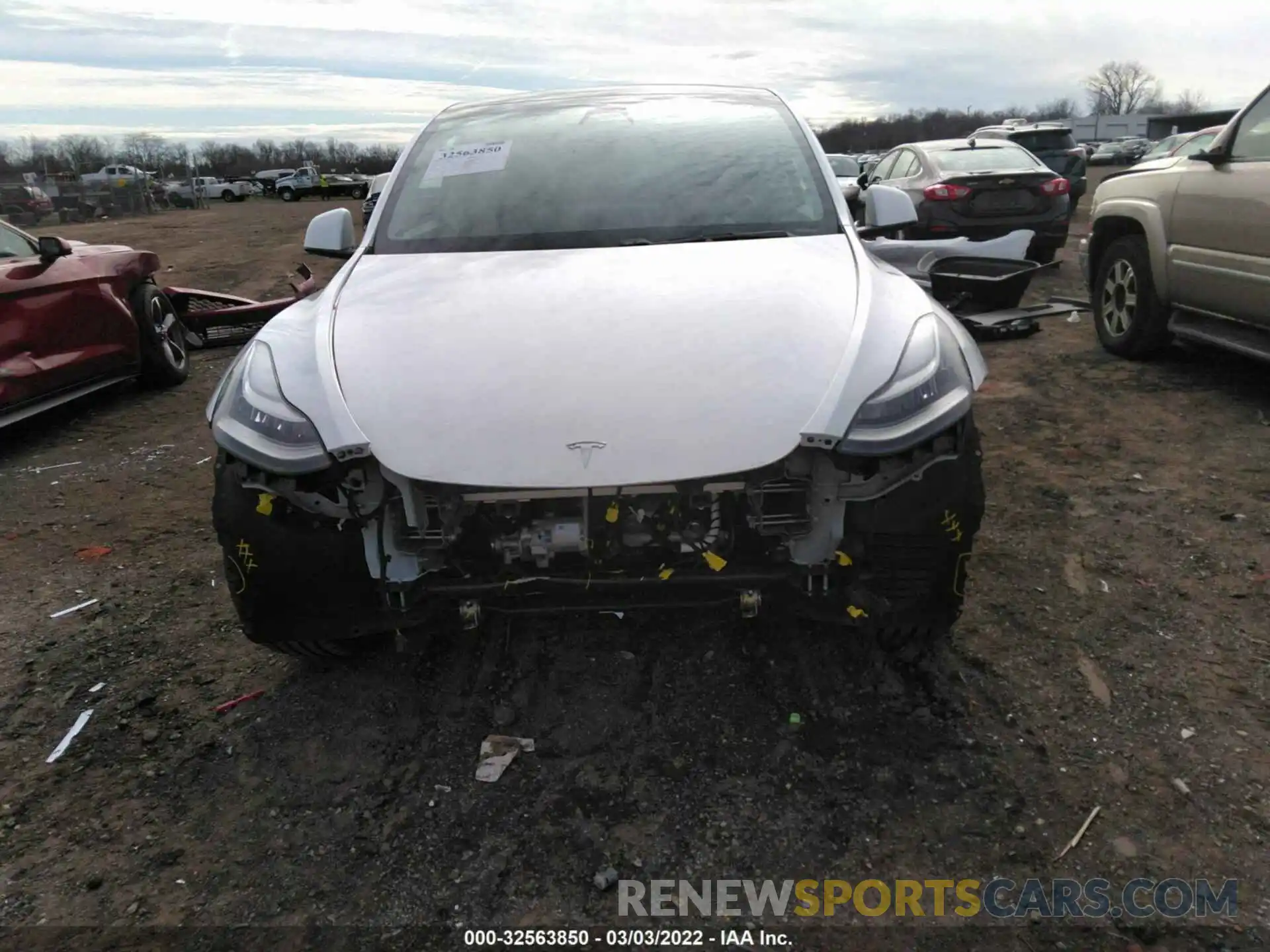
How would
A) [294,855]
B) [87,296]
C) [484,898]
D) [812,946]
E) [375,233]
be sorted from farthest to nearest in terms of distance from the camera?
[87,296]
[375,233]
[294,855]
[484,898]
[812,946]

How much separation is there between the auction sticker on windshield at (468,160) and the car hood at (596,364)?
798 mm

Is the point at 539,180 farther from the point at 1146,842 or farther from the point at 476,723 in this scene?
the point at 1146,842

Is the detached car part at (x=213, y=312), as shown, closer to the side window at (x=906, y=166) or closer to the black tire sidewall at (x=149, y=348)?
the black tire sidewall at (x=149, y=348)

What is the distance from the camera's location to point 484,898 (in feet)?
6.72

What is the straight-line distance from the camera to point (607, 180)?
3395 millimetres

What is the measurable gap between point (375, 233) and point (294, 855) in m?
2.16

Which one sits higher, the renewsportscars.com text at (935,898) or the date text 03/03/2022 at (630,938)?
the renewsportscars.com text at (935,898)

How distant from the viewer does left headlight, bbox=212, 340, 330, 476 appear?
7.43 ft

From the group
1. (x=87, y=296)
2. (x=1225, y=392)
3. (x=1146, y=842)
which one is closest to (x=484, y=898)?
(x=1146, y=842)

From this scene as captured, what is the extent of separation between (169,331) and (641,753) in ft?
20.7

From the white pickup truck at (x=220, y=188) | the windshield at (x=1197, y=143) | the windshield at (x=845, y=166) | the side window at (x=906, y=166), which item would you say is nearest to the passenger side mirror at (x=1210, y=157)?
the side window at (x=906, y=166)

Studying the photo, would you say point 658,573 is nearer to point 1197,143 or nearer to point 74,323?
point 74,323

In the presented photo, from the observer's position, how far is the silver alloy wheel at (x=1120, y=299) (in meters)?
6.20

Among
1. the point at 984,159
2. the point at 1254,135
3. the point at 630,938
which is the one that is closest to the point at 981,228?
the point at 984,159
